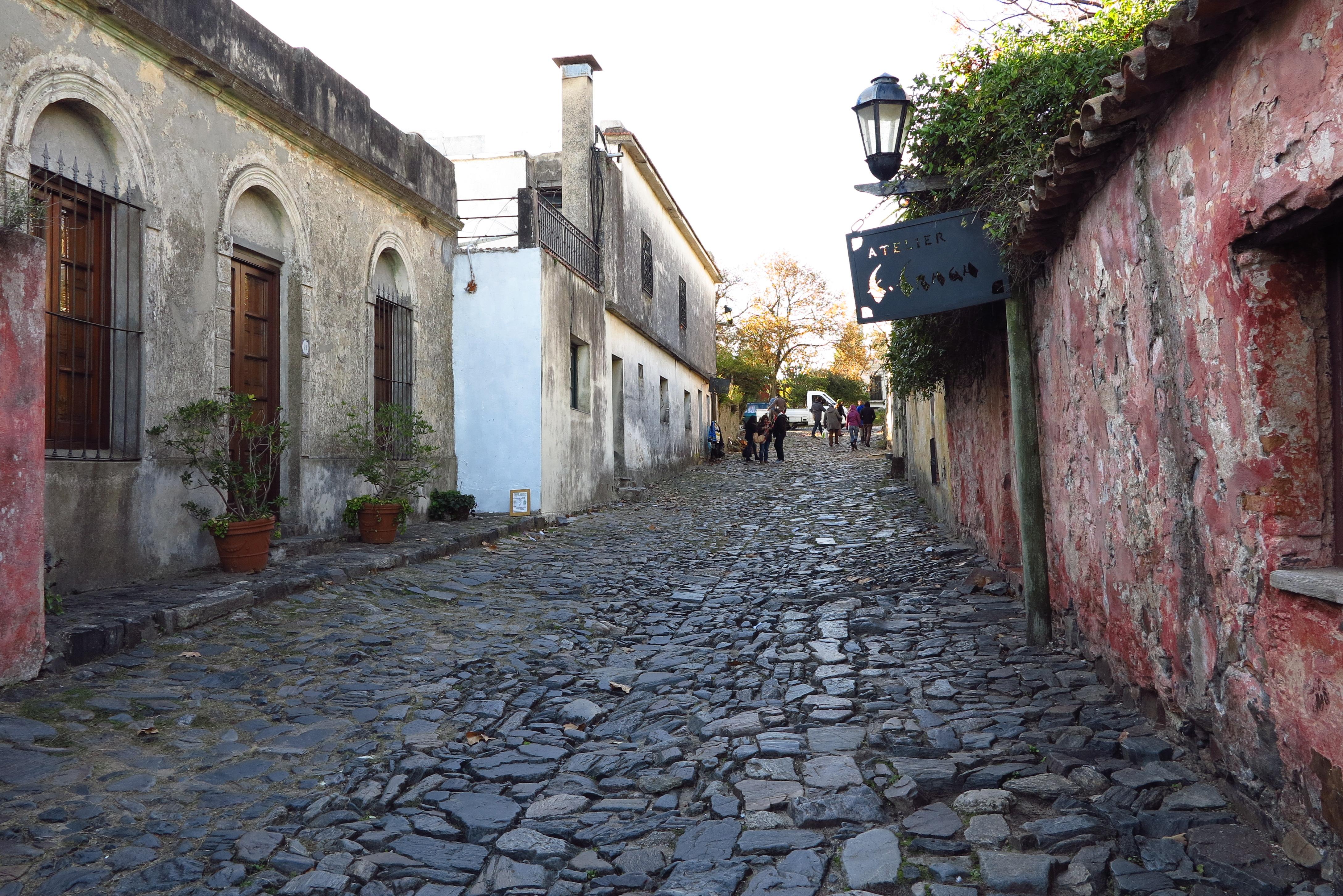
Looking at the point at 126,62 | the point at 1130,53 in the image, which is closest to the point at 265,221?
the point at 126,62

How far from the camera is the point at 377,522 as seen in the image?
30.8 ft

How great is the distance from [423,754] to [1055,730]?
9.30 feet

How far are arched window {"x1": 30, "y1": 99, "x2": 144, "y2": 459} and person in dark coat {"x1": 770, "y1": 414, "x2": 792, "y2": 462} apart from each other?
18875 mm

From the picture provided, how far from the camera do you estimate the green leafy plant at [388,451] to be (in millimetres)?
9641

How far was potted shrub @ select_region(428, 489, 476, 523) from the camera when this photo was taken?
11750mm

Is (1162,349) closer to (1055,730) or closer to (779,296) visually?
(1055,730)

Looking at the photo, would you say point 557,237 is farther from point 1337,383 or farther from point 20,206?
point 1337,383

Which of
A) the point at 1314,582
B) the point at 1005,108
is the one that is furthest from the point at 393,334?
the point at 1314,582

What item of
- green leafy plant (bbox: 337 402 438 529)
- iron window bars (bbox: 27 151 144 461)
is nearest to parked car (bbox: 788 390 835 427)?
green leafy plant (bbox: 337 402 438 529)

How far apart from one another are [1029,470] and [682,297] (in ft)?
62.1

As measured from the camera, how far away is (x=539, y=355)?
1264 cm

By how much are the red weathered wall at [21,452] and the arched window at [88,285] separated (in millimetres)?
1773

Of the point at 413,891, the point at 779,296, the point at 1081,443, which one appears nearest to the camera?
the point at 413,891

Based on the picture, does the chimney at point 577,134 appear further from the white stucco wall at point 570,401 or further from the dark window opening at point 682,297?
the dark window opening at point 682,297
